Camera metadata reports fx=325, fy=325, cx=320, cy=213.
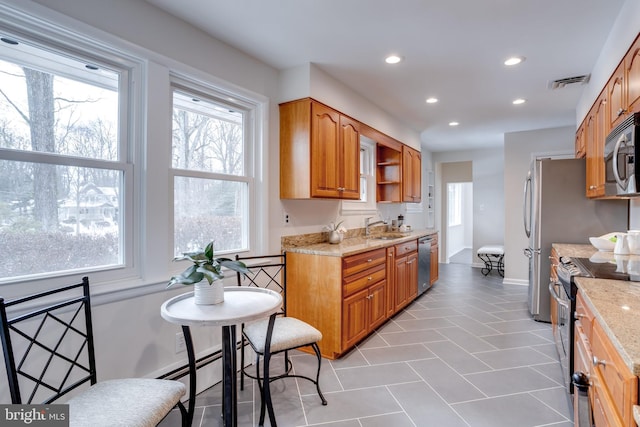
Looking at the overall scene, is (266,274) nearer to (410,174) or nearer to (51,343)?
(51,343)

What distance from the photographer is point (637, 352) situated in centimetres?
85

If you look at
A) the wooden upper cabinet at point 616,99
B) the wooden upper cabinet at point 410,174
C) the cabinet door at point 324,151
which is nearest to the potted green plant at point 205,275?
the cabinet door at point 324,151

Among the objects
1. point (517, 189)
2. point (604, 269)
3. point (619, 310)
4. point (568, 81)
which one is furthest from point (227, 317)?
point (517, 189)

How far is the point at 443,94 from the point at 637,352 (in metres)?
3.39

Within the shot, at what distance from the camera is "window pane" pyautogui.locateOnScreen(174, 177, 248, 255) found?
2332mm

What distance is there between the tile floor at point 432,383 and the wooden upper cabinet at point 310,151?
4.90ft

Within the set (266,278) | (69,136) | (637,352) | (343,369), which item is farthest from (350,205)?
(637,352)

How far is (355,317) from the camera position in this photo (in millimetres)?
2891

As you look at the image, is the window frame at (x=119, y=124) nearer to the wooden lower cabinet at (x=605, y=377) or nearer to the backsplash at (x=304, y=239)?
the backsplash at (x=304, y=239)

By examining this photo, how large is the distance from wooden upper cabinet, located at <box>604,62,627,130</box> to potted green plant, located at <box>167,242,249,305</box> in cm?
251

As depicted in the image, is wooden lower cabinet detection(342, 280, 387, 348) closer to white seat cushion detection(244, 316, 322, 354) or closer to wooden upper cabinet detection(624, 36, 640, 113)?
white seat cushion detection(244, 316, 322, 354)

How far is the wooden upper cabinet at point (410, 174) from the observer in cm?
488

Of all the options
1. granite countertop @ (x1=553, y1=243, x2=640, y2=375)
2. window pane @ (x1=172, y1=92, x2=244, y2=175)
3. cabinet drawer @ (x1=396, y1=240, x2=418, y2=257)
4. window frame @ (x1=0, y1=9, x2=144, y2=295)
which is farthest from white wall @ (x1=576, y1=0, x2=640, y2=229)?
window frame @ (x1=0, y1=9, x2=144, y2=295)

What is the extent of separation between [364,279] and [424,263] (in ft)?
6.23
